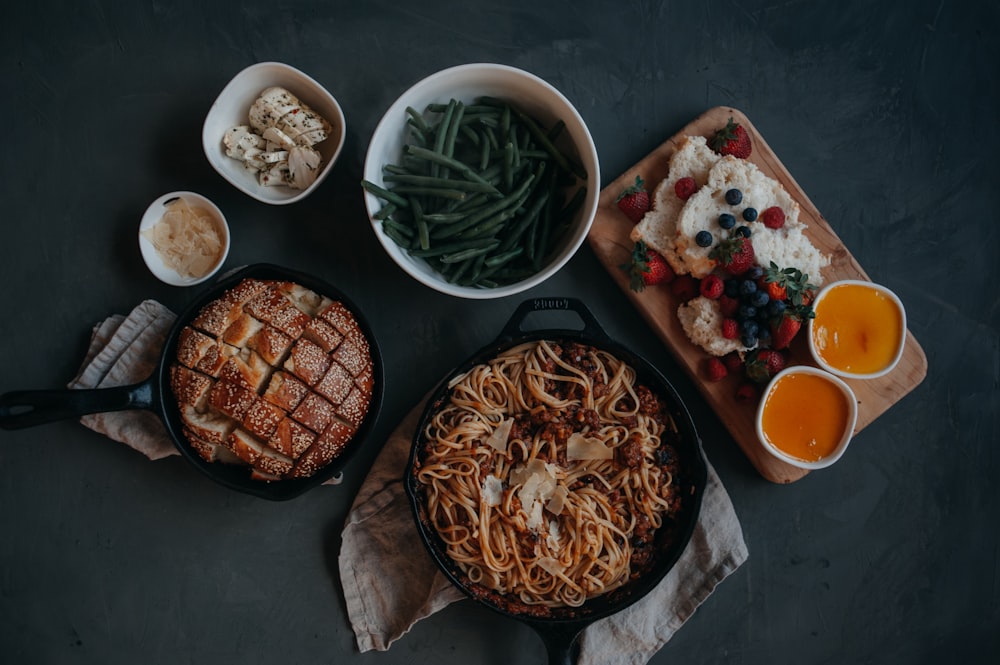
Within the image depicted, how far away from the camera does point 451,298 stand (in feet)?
12.1

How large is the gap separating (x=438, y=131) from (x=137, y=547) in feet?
8.39

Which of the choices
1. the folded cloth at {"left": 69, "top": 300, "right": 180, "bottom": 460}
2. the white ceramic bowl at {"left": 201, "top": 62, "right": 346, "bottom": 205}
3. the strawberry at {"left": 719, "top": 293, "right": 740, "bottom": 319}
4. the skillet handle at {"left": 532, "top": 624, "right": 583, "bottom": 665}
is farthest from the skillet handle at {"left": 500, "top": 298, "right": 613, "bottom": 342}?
the folded cloth at {"left": 69, "top": 300, "right": 180, "bottom": 460}

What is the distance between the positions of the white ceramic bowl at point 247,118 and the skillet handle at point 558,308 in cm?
111

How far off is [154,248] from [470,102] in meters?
1.70

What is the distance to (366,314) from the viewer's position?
3678mm

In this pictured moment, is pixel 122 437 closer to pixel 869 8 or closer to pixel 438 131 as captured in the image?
pixel 438 131

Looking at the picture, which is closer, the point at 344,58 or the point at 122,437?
the point at 122,437

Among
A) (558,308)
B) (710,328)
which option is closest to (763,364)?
(710,328)

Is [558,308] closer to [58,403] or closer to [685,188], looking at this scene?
[685,188]

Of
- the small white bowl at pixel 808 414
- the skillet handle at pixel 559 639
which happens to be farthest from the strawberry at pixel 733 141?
the skillet handle at pixel 559 639

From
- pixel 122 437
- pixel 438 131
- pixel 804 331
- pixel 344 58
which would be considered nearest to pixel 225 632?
pixel 122 437

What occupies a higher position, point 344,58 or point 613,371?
point 344,58

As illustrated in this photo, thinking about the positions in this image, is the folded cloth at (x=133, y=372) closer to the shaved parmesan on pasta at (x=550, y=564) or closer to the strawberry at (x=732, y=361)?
the shaved parmesan on pasta at (x=550, y=564)

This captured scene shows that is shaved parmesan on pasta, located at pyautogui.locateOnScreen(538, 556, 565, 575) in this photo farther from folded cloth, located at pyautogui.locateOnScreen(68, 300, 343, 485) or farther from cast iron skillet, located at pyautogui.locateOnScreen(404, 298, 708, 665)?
folded cloth, located at pyautogui.locateOnScreen(68, 300, 343, 485)
